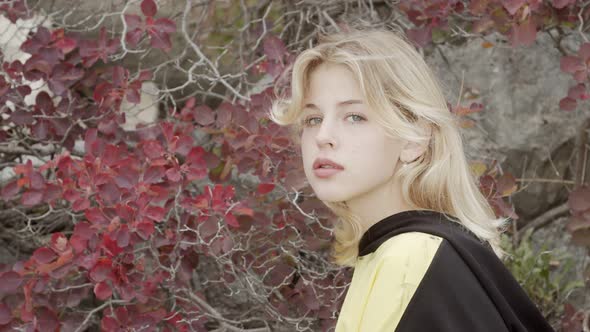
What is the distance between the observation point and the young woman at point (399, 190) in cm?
148

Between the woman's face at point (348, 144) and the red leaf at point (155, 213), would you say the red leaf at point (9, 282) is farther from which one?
the woman's face at point (348, 144)

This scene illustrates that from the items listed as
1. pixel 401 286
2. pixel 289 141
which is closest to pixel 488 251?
pixel 401 286

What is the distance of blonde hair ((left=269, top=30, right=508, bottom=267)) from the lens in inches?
66.1

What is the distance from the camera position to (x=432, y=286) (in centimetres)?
147

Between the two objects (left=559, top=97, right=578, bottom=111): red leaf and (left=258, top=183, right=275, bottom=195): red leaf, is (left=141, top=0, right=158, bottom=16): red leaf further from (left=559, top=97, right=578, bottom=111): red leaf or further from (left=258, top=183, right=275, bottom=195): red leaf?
(left=559, top=97, right=578, bottom=111): red leaf

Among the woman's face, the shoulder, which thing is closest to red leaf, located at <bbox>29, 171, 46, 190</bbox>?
the woman's face

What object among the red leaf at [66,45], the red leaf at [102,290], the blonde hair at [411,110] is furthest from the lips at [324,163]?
the red leaf at [66,45]

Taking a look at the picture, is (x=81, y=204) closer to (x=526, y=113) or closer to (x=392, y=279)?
(x=392, y=279)

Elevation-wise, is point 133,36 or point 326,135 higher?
point 326,135

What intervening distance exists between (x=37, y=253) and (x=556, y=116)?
Result: 1.98 m

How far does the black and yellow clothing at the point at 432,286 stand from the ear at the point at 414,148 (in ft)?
0.43

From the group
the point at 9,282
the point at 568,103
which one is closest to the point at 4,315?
the point at 9,282

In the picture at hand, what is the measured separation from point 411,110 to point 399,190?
0.54ft

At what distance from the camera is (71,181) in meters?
2.47
